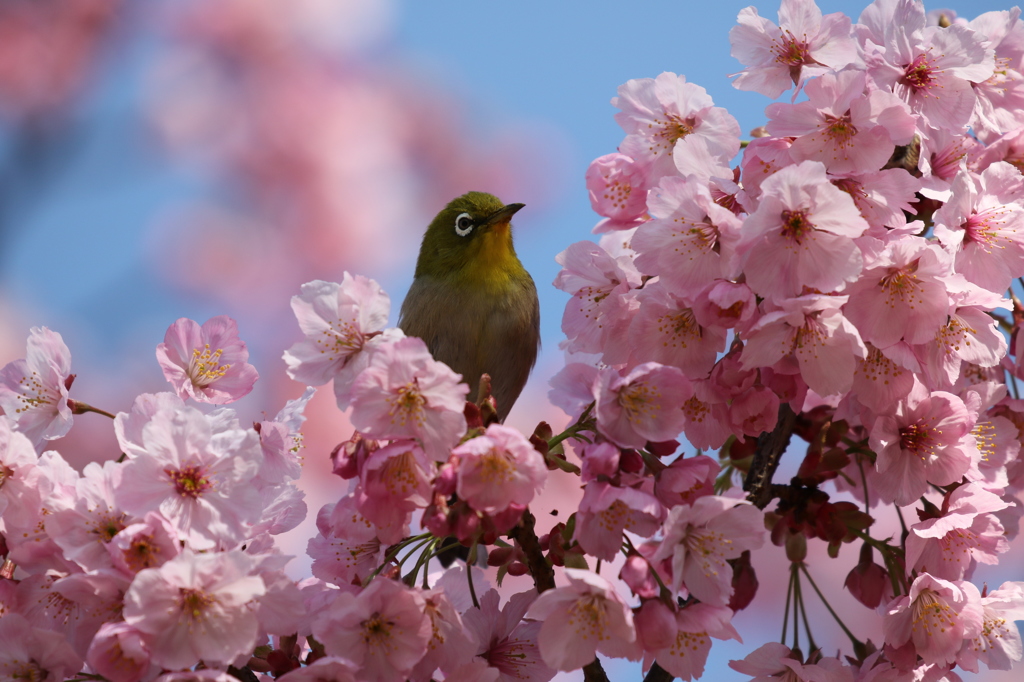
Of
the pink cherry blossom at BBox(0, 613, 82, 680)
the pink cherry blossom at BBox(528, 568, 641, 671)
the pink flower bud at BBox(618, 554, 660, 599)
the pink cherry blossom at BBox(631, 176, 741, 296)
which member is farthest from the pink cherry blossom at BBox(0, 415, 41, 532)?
the pink cherry blossom at BBox(631, 176, 741, 296)

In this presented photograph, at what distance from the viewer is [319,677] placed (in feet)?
4.44

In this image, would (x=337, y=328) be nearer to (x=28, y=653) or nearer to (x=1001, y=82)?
(x=28, y=653)

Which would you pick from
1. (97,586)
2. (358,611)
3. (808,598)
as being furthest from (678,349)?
(808,598)

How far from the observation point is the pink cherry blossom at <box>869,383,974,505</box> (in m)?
1.59

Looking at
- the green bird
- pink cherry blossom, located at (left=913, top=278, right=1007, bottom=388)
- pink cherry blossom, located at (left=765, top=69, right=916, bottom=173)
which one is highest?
the green bird

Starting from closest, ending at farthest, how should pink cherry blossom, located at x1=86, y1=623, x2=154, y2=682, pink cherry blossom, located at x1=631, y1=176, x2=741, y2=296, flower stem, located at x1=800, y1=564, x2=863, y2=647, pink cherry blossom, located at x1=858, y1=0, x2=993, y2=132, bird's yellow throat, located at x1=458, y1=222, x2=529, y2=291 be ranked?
pink cherry blossom, located at x1=86, y1=623, x2=154, y2=682 → pink cherry blossom, located at x1=631, y1=176, x2=741, y2=296 → pink cherry blossom, located at x1=858, y1=0, x2=993, y2=132 → flower stem, located at x1=800, y1=564, x2=863, y2=647 → bird's yellow throat, located at x1=458, y1=222, x2=529, y2=291

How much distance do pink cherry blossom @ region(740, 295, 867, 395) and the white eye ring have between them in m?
1.79

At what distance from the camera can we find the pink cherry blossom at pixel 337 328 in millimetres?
1444

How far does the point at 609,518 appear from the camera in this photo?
136 centimetres

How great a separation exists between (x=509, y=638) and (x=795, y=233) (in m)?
0.79

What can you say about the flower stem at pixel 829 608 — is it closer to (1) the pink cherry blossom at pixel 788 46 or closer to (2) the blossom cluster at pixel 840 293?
(2) the blossom cluster at pixel 840 293

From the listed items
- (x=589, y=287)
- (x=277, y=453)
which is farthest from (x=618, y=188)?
(x=277, y=453)

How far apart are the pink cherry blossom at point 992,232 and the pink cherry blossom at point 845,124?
0.19 meters

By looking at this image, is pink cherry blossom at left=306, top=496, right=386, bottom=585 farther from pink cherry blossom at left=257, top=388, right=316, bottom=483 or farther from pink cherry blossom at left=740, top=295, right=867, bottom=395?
pink cherry blossom at left=740, top=295, right=867, bottom=395
